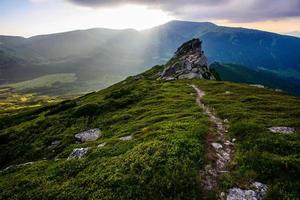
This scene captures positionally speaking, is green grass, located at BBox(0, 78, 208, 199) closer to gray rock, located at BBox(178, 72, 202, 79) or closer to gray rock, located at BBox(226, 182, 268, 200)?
gray rock, located at BBox(226, 182, 268, 200)

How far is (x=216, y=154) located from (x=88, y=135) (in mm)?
25381

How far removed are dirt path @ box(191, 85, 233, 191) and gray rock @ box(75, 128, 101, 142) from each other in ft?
61.3

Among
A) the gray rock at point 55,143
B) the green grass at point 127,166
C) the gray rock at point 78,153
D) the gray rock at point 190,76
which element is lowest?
the gray rock at point 190,76

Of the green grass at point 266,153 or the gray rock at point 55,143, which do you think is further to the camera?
the gray rock at point 55,143

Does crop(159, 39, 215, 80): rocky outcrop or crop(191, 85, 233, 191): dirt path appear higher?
crop(191, 85, 233, 191): dirt path

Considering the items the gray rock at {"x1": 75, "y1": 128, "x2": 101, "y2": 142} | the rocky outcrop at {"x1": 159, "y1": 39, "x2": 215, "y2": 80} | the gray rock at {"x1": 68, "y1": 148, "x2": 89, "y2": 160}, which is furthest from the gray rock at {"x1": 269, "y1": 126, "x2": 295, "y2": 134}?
the rocky outcrop at {"x1": 159, "y1": 39, "x2": 215, "y2": 80}

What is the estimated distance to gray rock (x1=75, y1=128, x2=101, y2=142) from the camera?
46572 millimetres

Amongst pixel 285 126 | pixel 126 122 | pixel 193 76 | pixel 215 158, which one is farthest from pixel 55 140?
pixel 193 76

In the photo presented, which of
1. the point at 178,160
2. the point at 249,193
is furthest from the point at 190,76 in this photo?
the point at 249,193

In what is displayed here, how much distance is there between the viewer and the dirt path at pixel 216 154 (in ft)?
78.9

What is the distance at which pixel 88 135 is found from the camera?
4794cm

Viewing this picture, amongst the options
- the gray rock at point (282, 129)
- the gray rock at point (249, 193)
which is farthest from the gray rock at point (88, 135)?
the gray rock at point (249, 193)

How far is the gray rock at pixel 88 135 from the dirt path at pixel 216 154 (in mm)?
18673

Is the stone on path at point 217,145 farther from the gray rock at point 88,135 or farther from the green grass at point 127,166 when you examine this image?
the gray rock at point 88,135
